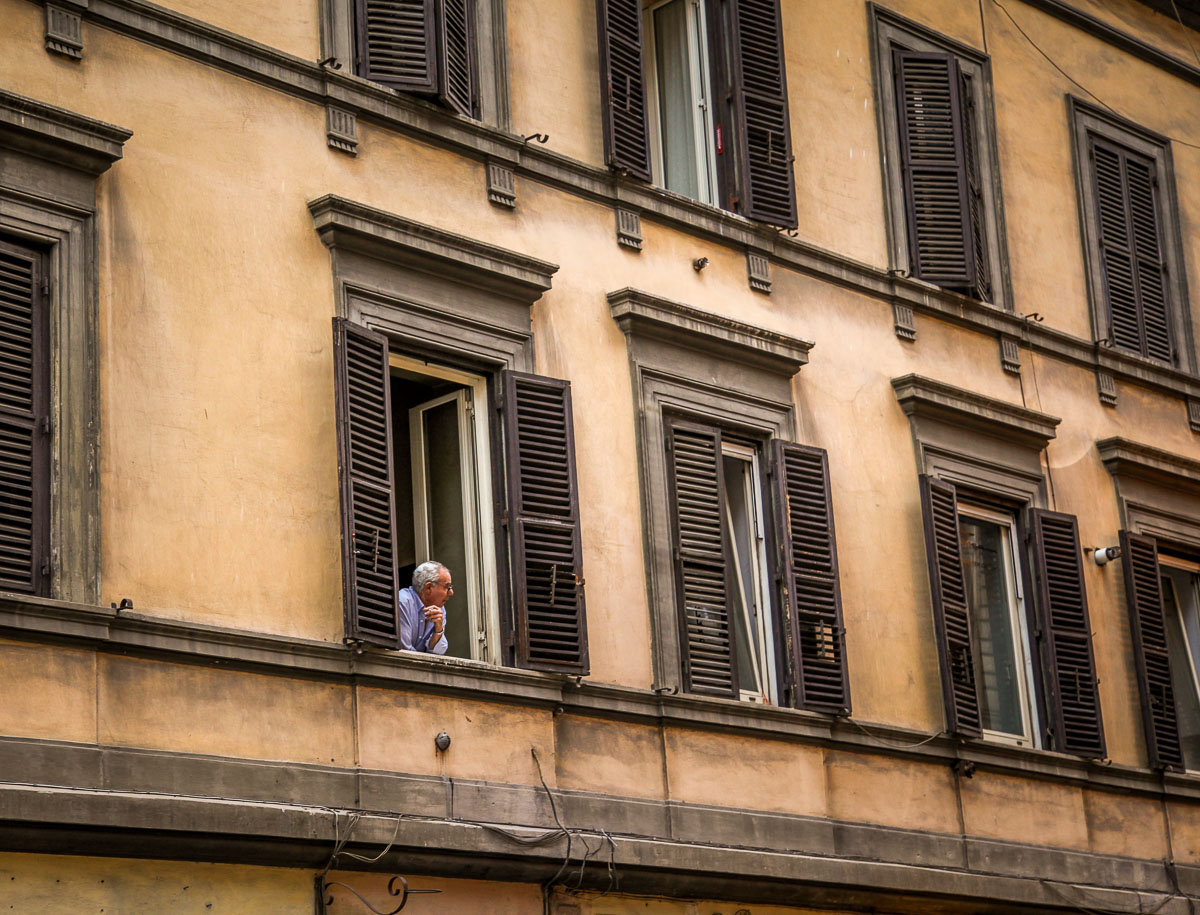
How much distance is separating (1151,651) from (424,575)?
7.15m

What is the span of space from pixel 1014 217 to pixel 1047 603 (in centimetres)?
334

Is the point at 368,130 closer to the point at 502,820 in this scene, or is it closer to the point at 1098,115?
the point at 502,820

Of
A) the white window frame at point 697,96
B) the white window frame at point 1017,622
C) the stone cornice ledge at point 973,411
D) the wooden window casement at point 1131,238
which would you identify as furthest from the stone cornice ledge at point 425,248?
the wooden window casement at point 1131,238

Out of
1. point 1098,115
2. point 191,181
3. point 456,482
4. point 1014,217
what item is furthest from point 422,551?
point 1098,115

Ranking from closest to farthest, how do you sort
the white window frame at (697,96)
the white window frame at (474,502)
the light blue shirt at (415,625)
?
the light blue shirt at (415,625) → the white window frame at (474,502) → the white window frame at (697,96)

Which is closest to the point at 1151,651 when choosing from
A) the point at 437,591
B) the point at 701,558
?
the point at 701,558

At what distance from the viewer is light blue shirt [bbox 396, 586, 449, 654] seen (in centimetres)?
1191

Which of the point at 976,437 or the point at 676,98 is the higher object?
the point at 676,98

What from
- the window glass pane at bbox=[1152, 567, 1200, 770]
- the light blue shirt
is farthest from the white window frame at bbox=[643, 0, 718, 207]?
the window glass pane at bbox=[1152, 567, 1200, 770]

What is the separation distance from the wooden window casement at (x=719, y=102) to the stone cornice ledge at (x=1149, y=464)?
379 cm

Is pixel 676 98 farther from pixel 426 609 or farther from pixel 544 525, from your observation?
pixel 426 609

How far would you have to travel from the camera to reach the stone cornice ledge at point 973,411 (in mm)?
15500

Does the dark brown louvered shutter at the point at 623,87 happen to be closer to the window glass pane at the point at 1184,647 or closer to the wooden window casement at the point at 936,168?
the wooden window casement at the point at 936,168

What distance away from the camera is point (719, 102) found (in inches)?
595
